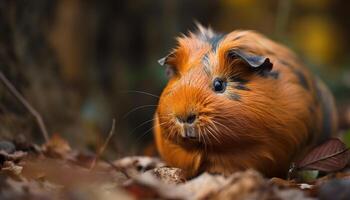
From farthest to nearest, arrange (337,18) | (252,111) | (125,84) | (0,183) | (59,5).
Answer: (337,18)
(125,84)
(59,5)
(252,111)
(0,183)

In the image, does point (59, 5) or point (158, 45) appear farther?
point (158, 45)

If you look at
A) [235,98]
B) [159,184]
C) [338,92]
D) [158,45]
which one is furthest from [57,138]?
[338,92]

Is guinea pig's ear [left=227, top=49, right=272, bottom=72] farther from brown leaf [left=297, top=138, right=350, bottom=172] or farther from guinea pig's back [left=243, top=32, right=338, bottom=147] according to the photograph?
brown leaf [left=297, top=138, right=350, bottom=172]

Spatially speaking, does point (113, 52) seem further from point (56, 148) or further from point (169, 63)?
point (169, 63)

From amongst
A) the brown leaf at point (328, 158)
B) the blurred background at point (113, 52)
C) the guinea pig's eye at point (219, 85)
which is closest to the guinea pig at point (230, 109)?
the guinea pig's eye at point (219, 85)

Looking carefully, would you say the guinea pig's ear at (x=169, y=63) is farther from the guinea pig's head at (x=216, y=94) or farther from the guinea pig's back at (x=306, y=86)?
the guinea pig's back at (x=306, y=86)

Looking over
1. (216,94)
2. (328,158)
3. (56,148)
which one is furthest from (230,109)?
(56,148)

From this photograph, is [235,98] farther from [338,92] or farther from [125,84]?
[338,92]

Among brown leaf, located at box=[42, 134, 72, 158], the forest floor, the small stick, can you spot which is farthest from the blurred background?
the forest floor
